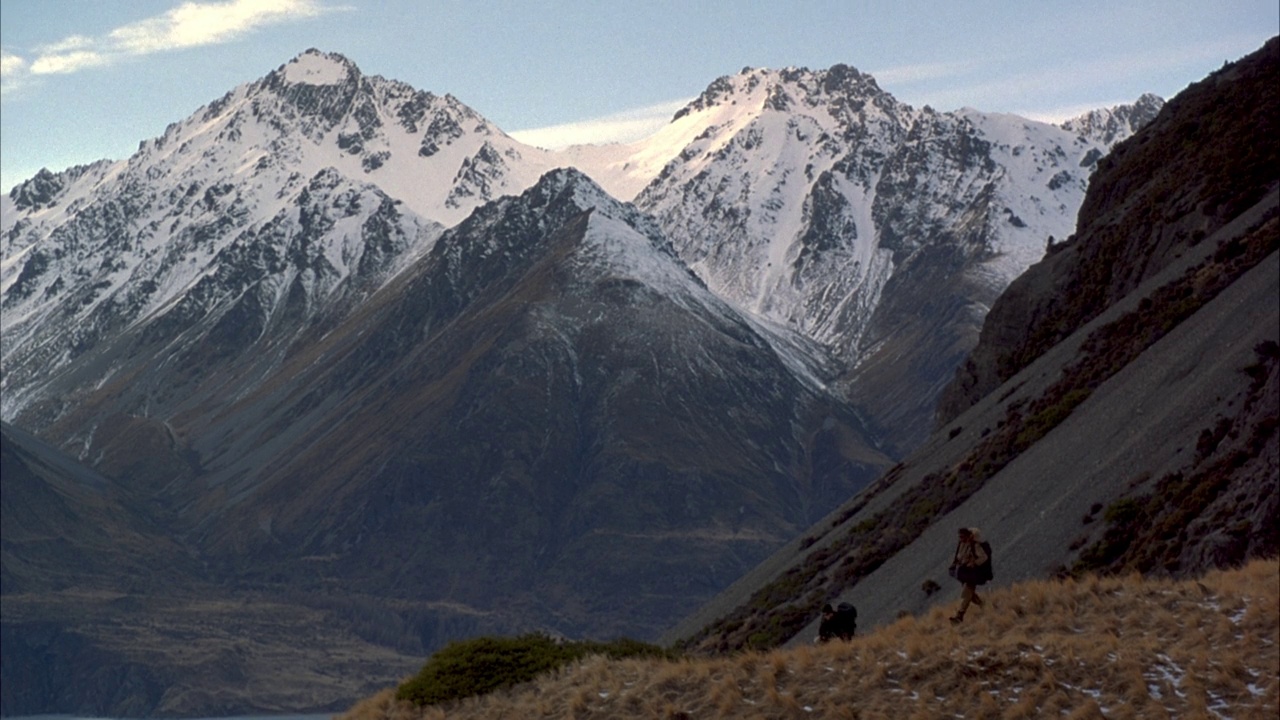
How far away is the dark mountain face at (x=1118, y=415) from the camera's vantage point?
62562 mm

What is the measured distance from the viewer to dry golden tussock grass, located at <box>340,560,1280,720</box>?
1561 inches

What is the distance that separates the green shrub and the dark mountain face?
58.8ft

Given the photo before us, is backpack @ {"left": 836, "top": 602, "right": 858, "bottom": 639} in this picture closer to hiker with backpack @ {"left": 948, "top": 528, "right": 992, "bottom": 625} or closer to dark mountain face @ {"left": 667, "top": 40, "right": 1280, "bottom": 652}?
hiker with backpack @ {"left": 948, "top": 528, "right": 992, "bottom": 625}

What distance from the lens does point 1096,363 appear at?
93125mm

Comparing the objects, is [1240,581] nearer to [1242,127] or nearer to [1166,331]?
[1166,331]

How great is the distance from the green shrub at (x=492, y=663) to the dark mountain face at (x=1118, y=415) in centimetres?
1793

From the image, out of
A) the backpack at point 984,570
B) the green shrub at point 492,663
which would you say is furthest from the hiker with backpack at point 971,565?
the green shrub at point 492,663

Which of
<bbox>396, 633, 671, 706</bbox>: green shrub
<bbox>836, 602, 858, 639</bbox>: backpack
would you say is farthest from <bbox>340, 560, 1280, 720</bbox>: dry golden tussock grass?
<bbox>836, 602, 858, 639</bbox>: backpack

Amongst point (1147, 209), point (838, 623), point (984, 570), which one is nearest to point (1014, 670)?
point (984, 570)

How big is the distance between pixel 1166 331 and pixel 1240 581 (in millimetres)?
42335

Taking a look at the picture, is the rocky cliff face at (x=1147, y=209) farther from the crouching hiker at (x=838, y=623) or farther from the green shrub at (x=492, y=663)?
the green shrub at (x=492, y=663)

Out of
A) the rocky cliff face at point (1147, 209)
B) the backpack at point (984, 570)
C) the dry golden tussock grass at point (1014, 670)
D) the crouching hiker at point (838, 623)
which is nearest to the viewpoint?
the dry golden tussock grass at point (1014, 670)

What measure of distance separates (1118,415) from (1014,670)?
124 ft

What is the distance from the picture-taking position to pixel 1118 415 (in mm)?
77375
